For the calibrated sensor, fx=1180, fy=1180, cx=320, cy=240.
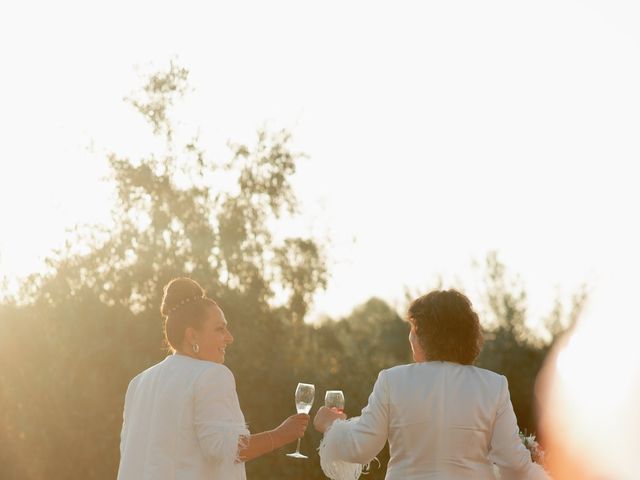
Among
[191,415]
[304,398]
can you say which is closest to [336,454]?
[304,398]

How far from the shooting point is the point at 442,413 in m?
5.80

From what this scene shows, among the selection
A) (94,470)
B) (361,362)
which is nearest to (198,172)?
(361,362)

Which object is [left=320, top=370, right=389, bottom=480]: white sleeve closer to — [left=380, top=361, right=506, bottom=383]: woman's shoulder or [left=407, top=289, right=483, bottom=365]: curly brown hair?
[left=380, top=361, right=506, bottom=383]: woman's shoulder

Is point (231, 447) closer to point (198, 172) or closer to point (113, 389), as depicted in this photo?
point (113, 389)

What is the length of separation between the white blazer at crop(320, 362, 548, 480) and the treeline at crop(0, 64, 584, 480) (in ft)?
42.3

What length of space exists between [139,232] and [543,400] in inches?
327

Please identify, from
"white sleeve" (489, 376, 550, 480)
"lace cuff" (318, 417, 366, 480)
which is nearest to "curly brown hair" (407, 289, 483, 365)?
"white sleeve" (489, 376, 550, 480)

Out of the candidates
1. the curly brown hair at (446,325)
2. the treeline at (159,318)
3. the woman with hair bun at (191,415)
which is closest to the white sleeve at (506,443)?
the curly brown hair at (446,325)

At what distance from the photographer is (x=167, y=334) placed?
6477 mm

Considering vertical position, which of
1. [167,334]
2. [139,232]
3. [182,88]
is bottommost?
[167,334]

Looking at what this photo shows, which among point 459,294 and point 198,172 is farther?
point 198,172

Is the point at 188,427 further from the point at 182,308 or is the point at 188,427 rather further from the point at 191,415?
the point at 182,308

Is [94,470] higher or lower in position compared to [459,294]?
lower

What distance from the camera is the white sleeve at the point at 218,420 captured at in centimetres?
616
